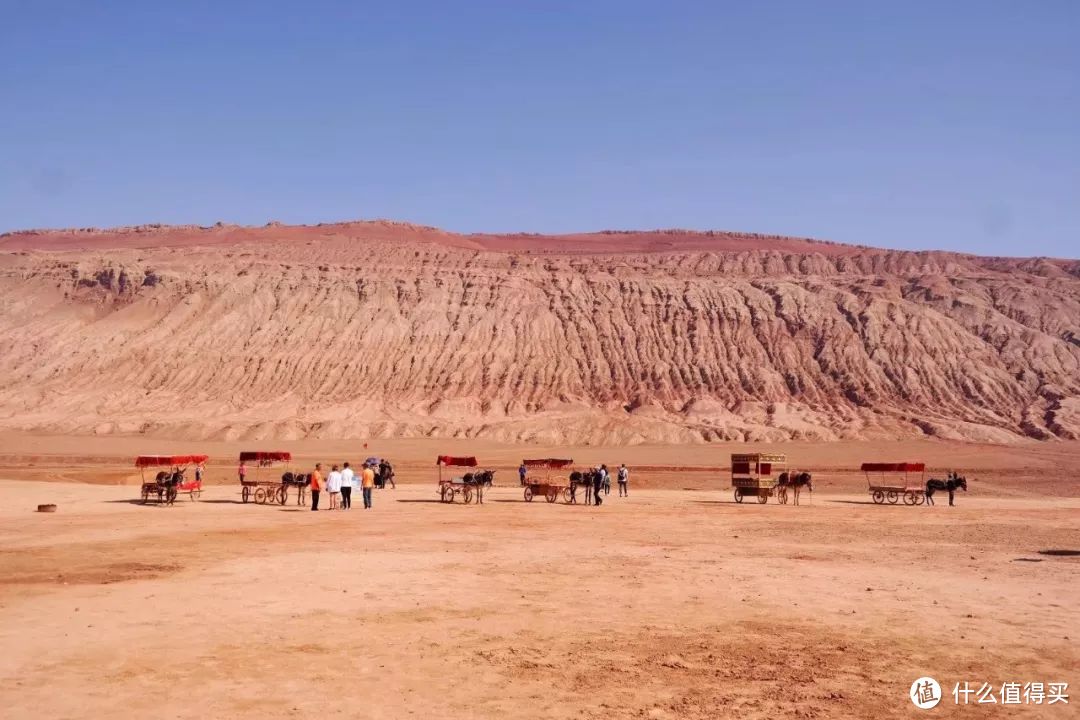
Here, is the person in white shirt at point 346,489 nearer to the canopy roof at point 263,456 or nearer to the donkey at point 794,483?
the canopy roof at point 263,456

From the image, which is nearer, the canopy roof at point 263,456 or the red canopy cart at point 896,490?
the red canopy cart at point 896,490

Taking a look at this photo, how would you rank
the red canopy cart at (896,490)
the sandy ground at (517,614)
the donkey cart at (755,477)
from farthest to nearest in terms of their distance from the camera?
the red canopy cart at (896,490), the donkey cart at (755,477), the sandy ground at (517,614)

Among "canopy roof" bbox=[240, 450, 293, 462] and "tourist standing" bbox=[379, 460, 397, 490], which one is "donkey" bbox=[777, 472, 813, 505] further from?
"canopy roof" bbox=[240, 450, 293, 462]

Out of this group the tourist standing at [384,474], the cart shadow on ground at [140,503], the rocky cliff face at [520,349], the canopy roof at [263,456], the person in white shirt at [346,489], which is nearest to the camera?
the person in white shirt at [346,489]

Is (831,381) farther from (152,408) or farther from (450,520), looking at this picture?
(450,520)

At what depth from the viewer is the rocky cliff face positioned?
76.9 m

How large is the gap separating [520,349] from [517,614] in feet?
246

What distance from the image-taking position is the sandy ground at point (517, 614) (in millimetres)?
9602

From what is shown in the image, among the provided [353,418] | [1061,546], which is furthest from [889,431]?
[1061,546]

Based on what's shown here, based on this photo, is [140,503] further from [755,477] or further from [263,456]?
[755,477]

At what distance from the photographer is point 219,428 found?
70.9 meters

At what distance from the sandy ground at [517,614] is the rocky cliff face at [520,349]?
159ft

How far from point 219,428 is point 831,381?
52.1m

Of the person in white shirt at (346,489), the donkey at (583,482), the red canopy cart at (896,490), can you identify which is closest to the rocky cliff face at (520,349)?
the red canopy cart at (896,490)
